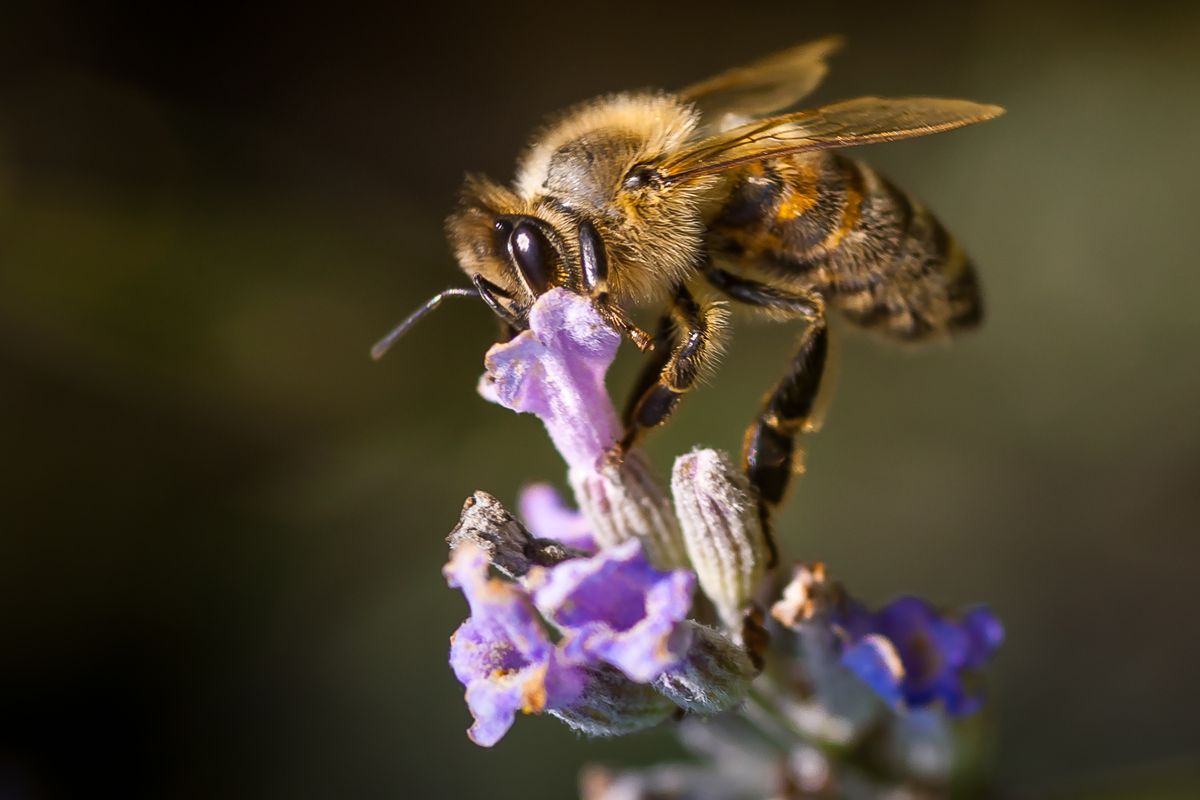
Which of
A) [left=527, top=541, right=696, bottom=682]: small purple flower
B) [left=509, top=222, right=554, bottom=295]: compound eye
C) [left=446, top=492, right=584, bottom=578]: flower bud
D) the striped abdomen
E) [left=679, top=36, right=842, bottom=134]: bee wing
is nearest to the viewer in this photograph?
[left=527, top=541, right=696, bottom=682]: small purple flower

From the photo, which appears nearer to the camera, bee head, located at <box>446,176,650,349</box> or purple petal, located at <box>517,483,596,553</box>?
bee head, located at <box>446,176,650,349</box>

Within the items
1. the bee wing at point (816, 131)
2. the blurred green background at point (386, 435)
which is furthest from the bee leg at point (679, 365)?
the blurred green background at point (386, 435)

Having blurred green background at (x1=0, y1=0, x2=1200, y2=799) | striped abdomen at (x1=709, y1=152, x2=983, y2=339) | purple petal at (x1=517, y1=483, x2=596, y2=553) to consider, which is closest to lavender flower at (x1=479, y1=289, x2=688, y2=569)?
purple petal at (x1=517, y1=483, x2=596, y2=553)

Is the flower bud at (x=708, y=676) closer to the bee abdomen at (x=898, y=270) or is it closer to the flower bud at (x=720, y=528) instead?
the flower bud at (x=720, y=528)

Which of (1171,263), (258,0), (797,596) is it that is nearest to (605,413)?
(797,596)

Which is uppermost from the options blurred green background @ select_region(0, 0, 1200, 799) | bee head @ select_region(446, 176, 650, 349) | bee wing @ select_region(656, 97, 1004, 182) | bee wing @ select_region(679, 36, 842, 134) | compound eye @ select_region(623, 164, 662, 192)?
bee wing @ select_region(679, 36, 842, 134)

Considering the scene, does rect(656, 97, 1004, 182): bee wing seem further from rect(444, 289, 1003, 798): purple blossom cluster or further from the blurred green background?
the blurred green background
